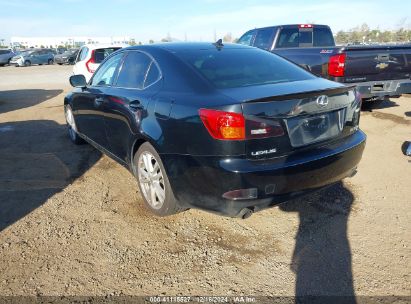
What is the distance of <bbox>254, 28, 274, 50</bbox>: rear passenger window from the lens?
861 cm

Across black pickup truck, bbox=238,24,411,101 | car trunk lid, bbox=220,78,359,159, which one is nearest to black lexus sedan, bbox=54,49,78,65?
black pickup truck, bbox=238,24,411,101

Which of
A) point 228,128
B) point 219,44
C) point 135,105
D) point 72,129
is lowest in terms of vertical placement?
point 72,129

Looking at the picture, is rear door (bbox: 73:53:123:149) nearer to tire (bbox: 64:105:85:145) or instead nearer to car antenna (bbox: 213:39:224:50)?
tire (bbox: 64:105:85:145)

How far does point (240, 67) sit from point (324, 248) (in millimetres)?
1787

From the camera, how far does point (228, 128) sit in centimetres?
251

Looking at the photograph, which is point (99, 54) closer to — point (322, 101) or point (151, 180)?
point (151, 180)

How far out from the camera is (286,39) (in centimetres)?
865

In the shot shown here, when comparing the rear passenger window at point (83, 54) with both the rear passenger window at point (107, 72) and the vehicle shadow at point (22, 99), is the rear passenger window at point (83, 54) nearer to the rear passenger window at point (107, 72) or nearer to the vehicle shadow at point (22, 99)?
the vehicle shadow at point (22, 99)

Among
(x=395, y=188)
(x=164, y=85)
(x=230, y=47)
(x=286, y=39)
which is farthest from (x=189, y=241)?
(x=286, y=39)

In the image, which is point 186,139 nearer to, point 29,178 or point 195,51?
point 195,51

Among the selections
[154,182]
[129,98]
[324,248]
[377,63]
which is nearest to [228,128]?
[154,182]

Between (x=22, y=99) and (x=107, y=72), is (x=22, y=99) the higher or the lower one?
the lower one

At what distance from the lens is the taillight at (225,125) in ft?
8.19

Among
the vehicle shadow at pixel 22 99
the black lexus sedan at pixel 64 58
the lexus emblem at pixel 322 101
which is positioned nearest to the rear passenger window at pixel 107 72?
the lexus emblem at pixel 322 101
